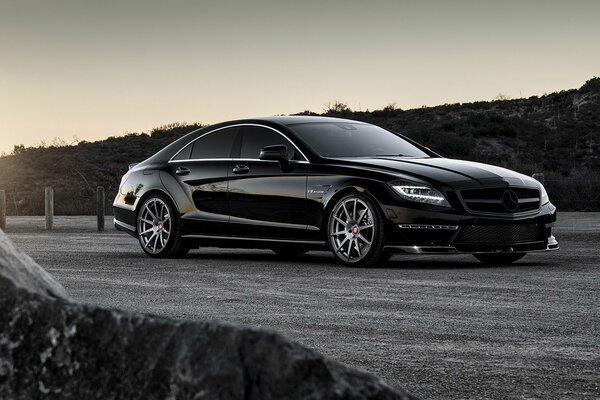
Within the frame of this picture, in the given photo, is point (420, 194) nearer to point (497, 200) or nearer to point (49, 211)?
point (497, 200)

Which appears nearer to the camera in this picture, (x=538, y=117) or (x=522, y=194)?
(x=522, y=194)

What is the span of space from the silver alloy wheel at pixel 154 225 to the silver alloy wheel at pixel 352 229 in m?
2.50

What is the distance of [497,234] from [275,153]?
261 centimetres

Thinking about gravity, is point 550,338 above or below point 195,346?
below

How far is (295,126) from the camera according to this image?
13.7m

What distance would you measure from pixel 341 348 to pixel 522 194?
637 cm

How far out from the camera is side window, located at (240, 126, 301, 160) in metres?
13.6

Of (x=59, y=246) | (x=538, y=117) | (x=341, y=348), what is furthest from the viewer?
(x=538, y=117)

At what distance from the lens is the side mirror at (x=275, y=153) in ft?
43.0

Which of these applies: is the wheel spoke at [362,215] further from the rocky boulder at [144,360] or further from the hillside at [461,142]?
the hillside at [461,142]

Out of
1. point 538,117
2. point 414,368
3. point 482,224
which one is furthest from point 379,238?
point 538,117

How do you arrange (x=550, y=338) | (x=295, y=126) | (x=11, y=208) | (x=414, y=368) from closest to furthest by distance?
(x=414, y=368) → (x=550, y=338) → (x=295, y=126) → (x=11, y=208)

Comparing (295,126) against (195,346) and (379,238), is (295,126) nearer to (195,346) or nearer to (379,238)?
(379,238)

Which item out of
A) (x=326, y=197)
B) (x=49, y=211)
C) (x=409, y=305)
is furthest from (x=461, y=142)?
(x=409, y=305)
